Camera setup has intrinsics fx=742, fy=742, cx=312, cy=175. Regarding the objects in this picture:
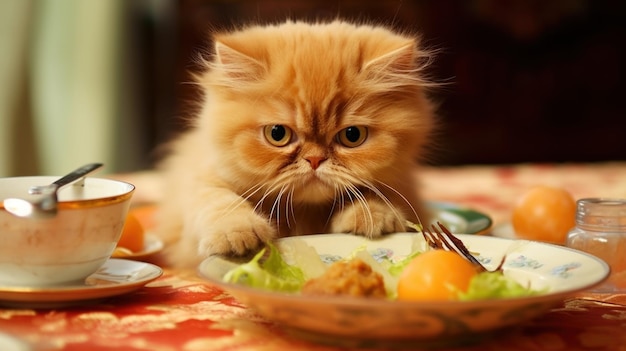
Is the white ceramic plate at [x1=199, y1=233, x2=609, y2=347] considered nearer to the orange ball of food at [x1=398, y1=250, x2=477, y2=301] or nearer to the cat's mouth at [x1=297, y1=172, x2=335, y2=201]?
the orange ball of food at [x1=398, y1=250, x2=477, y2=301]

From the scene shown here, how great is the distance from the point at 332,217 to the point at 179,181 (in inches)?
20.1

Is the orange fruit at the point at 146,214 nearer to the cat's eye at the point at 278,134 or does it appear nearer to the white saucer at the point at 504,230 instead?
the cat's eye at the point at 278,134

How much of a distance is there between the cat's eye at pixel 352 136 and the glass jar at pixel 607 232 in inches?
16.7

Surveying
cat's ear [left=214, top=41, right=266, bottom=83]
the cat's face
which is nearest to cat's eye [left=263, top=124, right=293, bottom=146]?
the cat's face

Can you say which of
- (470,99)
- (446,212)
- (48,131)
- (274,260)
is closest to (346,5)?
(470,99)

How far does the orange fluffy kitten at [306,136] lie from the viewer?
1405 millimetres

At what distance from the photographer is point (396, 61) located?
1.51 metres

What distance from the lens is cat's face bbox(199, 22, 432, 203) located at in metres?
1.41

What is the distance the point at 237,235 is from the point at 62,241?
0.30 metres

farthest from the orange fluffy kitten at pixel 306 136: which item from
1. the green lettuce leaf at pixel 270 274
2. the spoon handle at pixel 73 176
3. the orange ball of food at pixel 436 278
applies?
the orange ball of food at pixel 436 278

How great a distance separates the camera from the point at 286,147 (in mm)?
1423

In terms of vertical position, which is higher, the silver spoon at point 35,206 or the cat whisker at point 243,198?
the silver spoon at point 35,206

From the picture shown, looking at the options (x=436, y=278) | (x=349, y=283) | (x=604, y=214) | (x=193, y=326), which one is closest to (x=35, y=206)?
(x=193, y=326)

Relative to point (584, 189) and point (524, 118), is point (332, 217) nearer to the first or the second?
point (584, 189)
